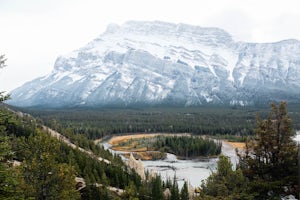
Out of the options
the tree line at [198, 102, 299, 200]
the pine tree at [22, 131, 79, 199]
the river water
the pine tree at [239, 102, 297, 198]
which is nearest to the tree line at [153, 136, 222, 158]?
the river water

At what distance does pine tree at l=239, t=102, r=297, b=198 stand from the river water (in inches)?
2602

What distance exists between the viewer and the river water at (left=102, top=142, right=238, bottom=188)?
97.2 m

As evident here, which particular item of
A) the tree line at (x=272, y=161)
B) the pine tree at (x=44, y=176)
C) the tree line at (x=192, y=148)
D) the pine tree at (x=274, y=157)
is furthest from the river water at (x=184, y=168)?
the pine tree at (x=274, y=157)

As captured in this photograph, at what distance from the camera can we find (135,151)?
152750 mm

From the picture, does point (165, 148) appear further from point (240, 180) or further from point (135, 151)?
point (240, 180)

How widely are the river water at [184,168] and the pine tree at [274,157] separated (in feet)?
217

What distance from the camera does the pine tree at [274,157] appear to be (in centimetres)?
2223

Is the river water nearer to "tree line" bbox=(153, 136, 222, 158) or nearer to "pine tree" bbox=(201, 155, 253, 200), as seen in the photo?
"tree line" bbox=(153, 136, 222, 158)

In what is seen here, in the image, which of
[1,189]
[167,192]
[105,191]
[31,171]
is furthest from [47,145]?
[167,192]

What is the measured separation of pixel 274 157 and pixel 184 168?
93240mm

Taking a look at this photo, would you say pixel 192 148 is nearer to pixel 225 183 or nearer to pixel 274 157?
pixel 225 183

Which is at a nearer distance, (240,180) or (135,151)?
(240,180)

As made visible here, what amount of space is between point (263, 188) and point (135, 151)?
13172 cm

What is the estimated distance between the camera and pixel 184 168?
378ft
